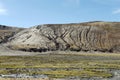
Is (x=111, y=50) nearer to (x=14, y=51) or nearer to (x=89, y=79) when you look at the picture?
(x=14, y=51)

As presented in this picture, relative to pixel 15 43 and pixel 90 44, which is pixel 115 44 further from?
pixel 15 43

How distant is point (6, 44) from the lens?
639 feet

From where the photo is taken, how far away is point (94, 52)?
184 metres

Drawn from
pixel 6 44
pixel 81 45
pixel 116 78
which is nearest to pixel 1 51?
pixel 6 44

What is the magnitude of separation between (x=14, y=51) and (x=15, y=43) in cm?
1701

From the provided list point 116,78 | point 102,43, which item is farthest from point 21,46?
point 116,78

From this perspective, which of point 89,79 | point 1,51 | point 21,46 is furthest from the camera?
point 21,46

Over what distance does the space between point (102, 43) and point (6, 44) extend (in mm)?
58759

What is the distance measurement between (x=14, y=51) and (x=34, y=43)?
705 inches

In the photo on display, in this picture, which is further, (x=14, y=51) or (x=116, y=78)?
(x=14, y=51)

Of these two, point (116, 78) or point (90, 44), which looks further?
point (90, 44)

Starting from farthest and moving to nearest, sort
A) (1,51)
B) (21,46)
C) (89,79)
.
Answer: (21,46) < (1,51) < (89,79)

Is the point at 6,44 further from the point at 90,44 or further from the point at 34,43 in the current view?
the point at 90,44

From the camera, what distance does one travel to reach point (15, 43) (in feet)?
637
